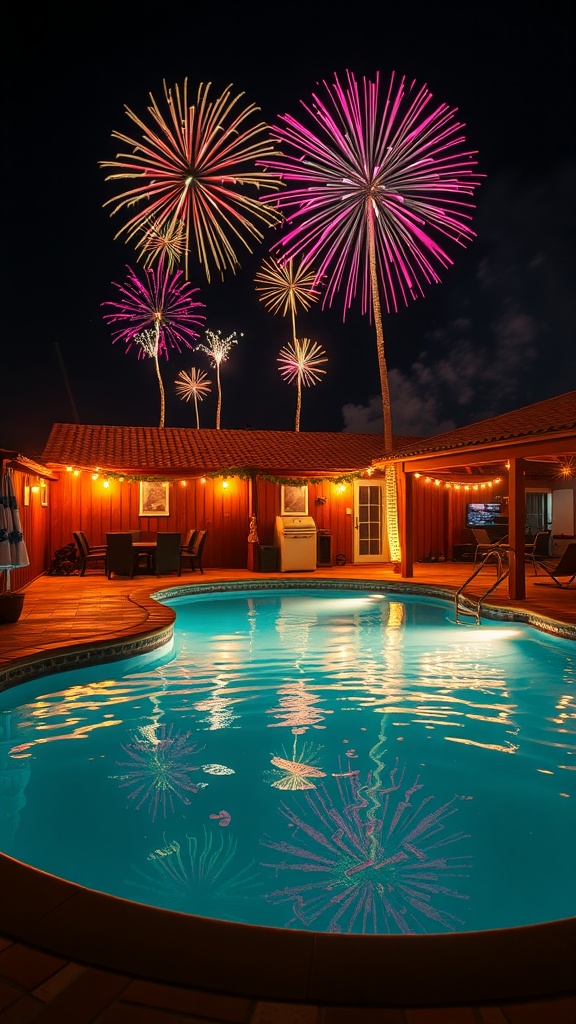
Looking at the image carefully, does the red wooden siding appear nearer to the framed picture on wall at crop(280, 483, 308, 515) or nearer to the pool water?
the pool water

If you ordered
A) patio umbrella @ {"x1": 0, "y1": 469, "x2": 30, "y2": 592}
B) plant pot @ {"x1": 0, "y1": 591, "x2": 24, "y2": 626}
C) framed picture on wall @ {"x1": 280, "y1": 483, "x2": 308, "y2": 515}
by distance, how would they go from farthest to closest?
framed picture on wall @ {"x1": 280, "y1": 483, "x2": 308, "y2": 515}, plant pot @ {"x1": 0, "y1": 591, "x2": 24, "y2": 626}, patio umbrella @ {"x1": 0, "y1": 469, "x2": 30, "y2": 592}

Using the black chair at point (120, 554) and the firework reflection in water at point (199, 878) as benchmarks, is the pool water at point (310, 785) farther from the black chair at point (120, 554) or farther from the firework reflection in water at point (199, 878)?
the black chair at point (120, 554)

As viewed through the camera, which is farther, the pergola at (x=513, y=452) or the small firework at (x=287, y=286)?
the small firework at (x=287, y=286)

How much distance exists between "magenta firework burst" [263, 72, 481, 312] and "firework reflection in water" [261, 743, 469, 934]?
36.5 ft

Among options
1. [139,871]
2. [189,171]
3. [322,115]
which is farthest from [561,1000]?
[322,115]

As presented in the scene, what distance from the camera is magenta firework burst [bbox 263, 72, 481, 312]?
1276 cm

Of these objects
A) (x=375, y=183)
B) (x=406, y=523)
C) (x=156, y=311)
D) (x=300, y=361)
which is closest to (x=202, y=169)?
(x=375, y=183)

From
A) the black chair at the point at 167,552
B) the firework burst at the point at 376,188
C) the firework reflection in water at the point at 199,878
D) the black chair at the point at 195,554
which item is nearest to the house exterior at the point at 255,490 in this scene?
the black chair at the point at 195,554

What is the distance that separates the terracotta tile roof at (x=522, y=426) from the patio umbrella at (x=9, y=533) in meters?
6.92

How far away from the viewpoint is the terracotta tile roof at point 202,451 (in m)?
15.6

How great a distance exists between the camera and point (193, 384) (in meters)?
41.8

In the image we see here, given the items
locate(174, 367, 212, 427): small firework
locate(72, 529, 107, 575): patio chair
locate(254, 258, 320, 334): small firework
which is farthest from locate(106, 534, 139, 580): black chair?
locate(174, 367, 212, 427): small firework

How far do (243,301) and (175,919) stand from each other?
1926 inches

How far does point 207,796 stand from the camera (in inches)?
153
